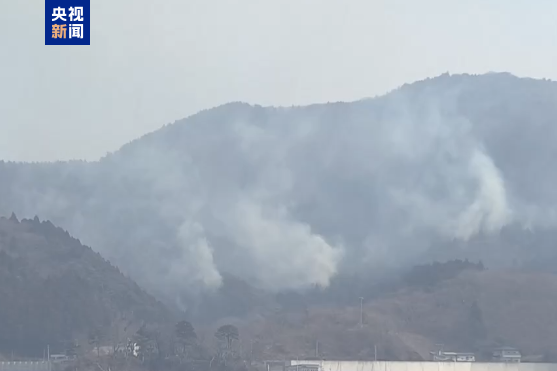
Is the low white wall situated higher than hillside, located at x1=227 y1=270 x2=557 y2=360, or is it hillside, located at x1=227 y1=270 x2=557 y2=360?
hillside, located at x1=227 y1=270 x2=557 y2=360

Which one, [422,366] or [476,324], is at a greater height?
[476,324]

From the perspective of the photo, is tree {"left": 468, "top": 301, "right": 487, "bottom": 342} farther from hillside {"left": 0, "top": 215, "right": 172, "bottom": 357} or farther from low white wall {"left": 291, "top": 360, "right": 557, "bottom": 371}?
hillside {"left": 0, "top": 215, "right": 172, "bottom": 357}

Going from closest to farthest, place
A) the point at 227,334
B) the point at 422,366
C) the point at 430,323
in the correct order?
1. the point at 227,334
2. the point at 422,366
3. the point at 430,323

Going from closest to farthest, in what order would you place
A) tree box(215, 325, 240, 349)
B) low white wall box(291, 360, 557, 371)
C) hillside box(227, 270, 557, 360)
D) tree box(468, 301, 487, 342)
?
tree box(215, 325, 240, 349)
low white wall box(291, 360, 557, 371)
hillside box(227, 270, 557, 360)
tree box(468, 301, 487, 342)

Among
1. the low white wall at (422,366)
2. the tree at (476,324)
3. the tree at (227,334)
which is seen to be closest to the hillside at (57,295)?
the tree at (227,334)

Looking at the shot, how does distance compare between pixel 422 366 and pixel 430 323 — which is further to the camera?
pixel 430 323

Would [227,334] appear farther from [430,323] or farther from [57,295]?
[430,323]

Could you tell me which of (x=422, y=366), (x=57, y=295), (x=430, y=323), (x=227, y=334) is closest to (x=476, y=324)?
(x=430, y=323)

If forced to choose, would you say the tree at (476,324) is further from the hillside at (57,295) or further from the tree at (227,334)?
the hillside at (57,295)

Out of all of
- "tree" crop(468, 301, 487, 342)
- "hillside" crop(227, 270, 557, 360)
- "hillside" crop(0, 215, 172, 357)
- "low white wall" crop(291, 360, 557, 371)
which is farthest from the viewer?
"tree" crop(468, 301, 487, 342)

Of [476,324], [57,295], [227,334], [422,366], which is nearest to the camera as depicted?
[227,334]

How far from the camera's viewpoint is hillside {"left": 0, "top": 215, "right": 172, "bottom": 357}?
11612 centimetres

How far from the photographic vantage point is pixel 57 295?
121750 mm

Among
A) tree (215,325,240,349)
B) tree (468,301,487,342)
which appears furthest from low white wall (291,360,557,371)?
tree (468,301,487,342)
